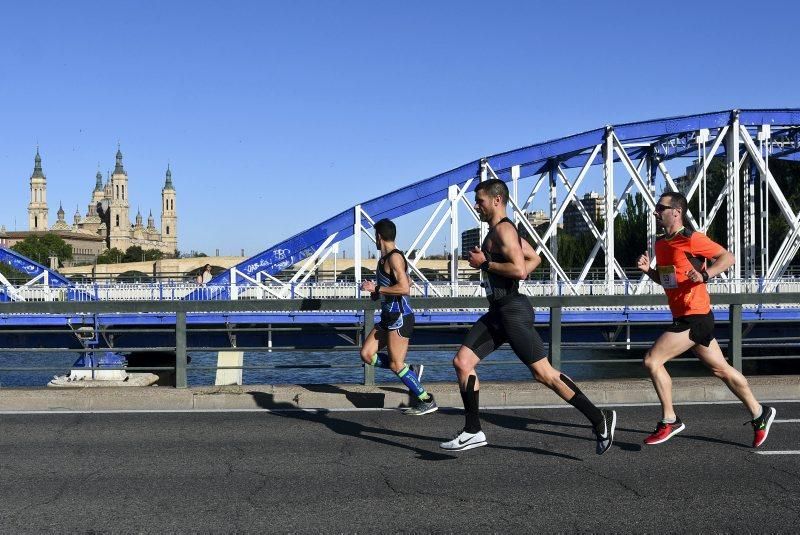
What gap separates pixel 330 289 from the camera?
129 feet

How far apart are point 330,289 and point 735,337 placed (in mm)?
29506

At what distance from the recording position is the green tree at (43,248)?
170 metres

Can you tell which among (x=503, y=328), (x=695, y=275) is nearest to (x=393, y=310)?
(x=503, y=328)

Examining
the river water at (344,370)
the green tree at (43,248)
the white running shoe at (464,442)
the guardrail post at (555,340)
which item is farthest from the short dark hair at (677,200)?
the green tree at (43,248)

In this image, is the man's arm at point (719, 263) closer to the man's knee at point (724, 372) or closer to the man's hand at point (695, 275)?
the man's hand at point (695, 275)

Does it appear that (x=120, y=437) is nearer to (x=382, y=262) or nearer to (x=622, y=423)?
(x=382, y=262)

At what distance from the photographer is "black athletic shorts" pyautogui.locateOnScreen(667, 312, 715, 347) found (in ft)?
24.2

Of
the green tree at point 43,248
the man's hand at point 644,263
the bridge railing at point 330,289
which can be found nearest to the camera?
the man's hand at point 644,263

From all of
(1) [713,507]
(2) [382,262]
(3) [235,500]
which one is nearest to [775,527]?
(1) [713,507]

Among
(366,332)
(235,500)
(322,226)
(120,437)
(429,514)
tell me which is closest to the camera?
(429,514)

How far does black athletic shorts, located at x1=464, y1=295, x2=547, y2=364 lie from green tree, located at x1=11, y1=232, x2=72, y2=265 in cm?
17074

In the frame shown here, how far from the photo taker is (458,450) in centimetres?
698

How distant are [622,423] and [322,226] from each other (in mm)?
32223

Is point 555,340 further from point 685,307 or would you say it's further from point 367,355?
point 685,307
